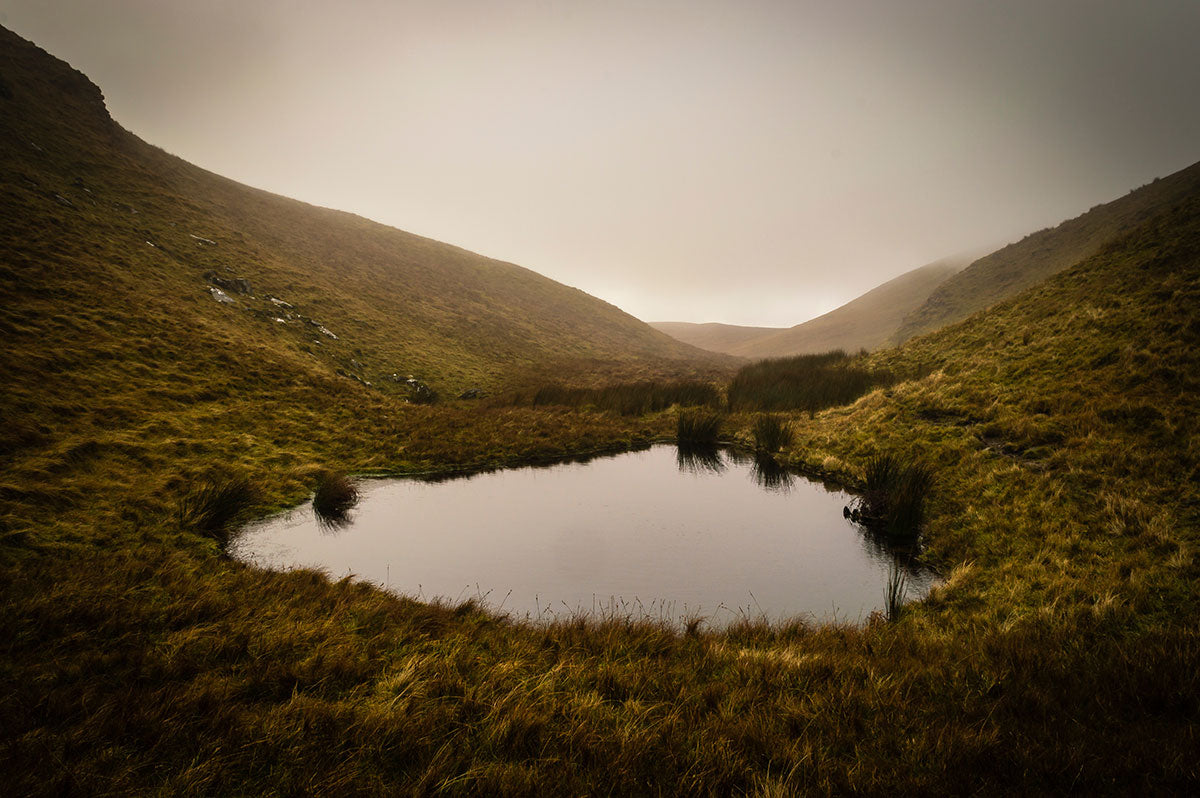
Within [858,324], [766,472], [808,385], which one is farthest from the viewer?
[858,324]

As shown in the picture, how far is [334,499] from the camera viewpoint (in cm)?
1038

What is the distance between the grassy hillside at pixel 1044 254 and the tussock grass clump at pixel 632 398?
28.9 metres

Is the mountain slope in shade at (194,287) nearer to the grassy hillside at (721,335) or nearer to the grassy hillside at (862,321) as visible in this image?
the grassy hillside at (862,321)

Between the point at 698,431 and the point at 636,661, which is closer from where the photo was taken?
the point at 636,661

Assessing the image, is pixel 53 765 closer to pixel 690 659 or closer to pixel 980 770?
pixel 690 659

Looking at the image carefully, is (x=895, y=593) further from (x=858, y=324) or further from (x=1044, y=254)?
(x=858, y=324)

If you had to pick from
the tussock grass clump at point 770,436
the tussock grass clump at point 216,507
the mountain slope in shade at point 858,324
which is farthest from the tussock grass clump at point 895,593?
the mountain slope in shade at point 858,324

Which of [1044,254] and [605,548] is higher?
[1044,254]

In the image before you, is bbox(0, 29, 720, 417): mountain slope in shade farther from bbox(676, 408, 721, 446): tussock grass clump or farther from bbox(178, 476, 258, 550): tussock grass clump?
bbox(676, 408, 721, 446): tussock grass clump

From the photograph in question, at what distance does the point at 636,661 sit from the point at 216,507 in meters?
8.70

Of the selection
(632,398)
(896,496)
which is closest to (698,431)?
(632,398)

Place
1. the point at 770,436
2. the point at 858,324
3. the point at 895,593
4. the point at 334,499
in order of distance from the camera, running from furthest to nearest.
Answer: the point at 858,324
the point at 770,436
the point at 334,499
the point at 895,593

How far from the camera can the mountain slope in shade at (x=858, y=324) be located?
104375 mm

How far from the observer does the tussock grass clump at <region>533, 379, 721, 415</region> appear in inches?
949
